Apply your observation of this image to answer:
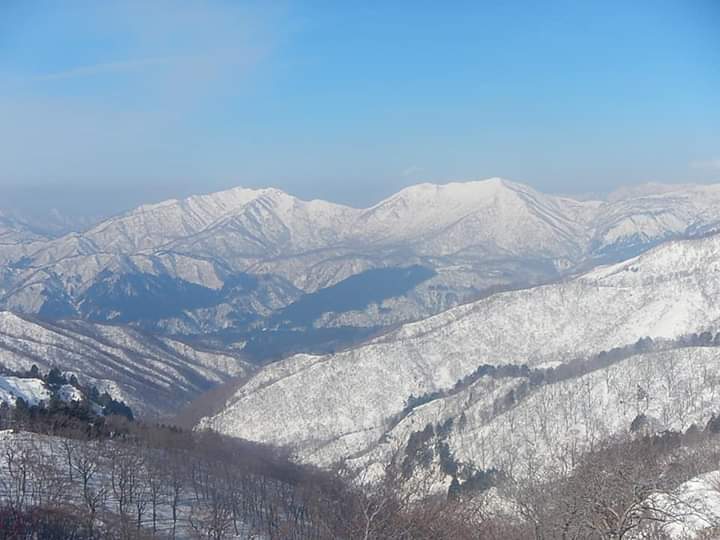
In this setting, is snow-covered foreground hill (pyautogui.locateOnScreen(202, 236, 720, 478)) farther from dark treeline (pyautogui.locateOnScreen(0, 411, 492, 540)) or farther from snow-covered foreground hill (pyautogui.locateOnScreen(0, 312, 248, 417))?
snow-covered foreground hill (pyautogui.locateOnScreen(0, 312, 248, 417))

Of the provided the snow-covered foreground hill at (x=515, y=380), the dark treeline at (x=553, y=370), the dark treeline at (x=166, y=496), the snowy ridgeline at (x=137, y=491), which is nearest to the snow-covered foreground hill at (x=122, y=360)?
the snow-covered foreground hill at (x=515, y=380)

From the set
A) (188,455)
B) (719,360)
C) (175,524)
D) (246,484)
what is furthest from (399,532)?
(719,360)

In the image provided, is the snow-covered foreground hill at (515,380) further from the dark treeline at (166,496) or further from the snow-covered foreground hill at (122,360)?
the snow-covered foreground hill at (122,360)

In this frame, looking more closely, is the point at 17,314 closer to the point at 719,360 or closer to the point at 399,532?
the point at 719,360

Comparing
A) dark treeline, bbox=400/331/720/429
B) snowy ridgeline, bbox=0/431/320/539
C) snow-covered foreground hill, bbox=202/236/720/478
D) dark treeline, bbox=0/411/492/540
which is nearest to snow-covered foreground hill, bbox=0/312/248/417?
snow-covered foreground hill, bbox=202/236/720/478

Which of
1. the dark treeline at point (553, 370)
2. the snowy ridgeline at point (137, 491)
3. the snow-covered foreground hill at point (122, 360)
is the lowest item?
the snowy ridgeline at point (137, 491)

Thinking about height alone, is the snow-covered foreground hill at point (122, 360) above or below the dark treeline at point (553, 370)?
above

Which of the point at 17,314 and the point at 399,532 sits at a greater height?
the point at 17,314
